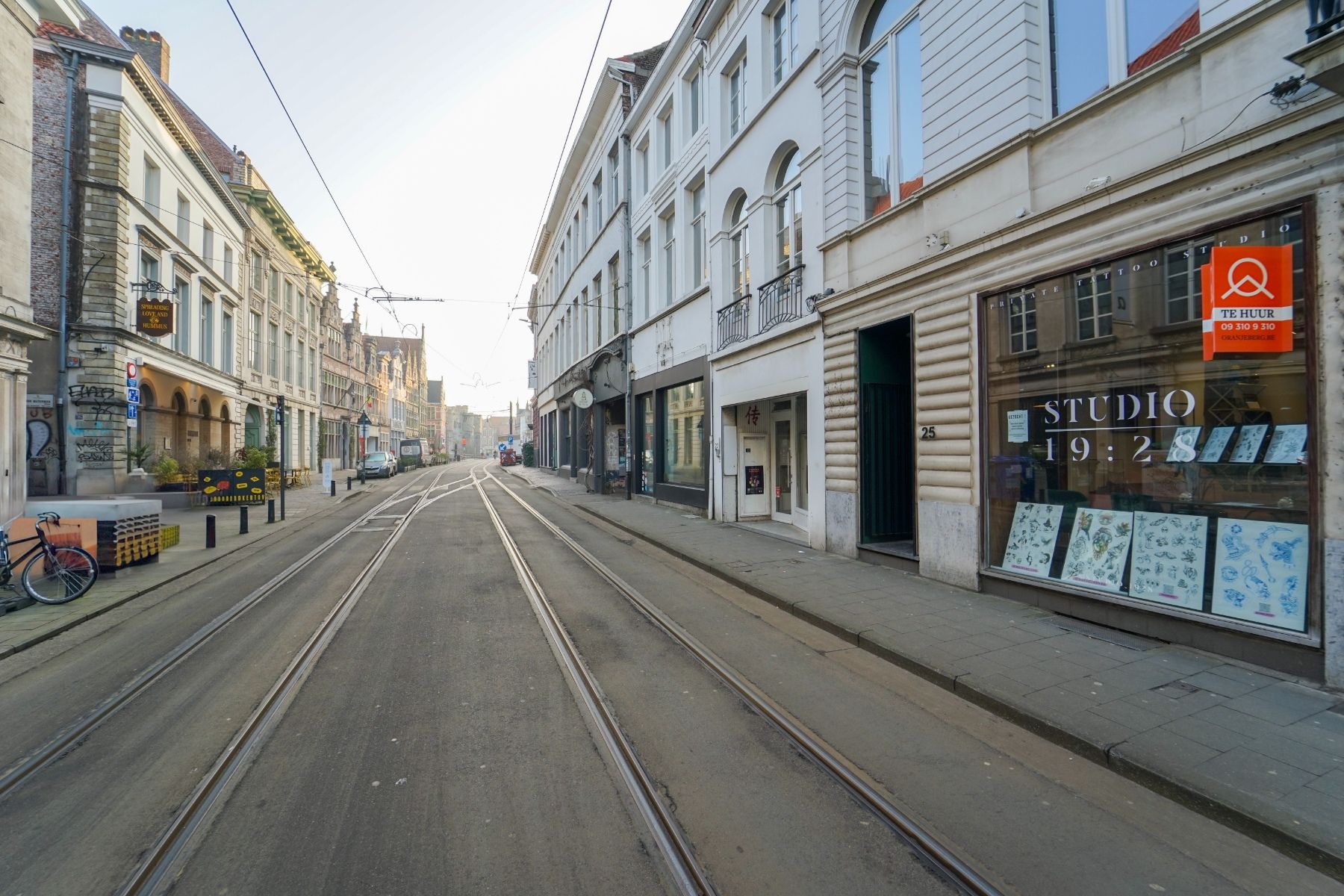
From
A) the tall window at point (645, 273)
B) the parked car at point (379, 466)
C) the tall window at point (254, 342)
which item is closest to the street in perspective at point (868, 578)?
the tall window at point (645, 273)

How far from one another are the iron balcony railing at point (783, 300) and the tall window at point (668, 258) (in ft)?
18.3

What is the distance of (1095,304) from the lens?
6.11m

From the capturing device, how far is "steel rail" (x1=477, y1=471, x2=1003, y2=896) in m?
2.61

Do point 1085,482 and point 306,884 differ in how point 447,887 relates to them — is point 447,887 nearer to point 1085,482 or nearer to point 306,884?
point 306,884

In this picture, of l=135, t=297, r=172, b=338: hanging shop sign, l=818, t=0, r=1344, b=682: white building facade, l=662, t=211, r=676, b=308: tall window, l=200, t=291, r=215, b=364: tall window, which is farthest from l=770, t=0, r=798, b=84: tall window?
l=200, t=291, r=215, b=364: tall window

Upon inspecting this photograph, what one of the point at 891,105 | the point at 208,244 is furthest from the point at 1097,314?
the point at 208,244

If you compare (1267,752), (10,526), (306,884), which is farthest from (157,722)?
(1267,752)

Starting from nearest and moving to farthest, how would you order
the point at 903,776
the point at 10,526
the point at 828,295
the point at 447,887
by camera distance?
1. the point at 447,887
2. the point at 903,776
3. the point at 10,526
4. the point at 828,295

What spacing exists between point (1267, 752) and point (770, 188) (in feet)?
36.8

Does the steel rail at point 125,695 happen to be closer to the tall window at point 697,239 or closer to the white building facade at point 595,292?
the tall window at point 697,239

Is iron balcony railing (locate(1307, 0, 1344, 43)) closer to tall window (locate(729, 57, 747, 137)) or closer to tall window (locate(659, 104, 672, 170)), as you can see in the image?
tall window (locate(729, 57, 747, 137))

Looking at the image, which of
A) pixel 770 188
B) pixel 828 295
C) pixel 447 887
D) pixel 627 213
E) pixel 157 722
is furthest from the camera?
pixel 627 213

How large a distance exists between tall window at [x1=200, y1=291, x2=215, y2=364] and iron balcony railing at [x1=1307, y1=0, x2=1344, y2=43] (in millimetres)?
29767

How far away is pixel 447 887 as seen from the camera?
8.22 feet
